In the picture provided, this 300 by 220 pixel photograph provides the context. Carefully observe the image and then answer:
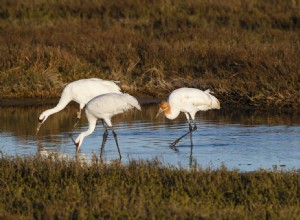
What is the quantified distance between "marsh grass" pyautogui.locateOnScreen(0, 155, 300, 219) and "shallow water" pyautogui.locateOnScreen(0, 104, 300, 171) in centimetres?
102

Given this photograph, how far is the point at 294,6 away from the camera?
82.1 feet

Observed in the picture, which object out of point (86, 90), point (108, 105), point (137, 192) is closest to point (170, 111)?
point (108, 105)

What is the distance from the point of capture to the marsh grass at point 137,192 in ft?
23.2

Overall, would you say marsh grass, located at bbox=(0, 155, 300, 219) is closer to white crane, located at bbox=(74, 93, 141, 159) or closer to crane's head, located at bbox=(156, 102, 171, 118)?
white crane, located at bbox=(74, 93, 141, 159)

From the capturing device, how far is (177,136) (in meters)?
13.0

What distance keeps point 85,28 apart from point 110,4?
3554mm

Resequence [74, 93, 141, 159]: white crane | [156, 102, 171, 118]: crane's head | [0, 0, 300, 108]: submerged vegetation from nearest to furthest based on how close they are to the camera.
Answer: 1. [74, 93, 141, 159]: white crane
2. [156, 102, 171, 118]: crane's head
3. [0, 0, 300, 108]: submerged vegetation

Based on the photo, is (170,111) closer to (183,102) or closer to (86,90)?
(183,102)

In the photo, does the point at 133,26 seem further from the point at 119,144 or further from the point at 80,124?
the point at 119,144

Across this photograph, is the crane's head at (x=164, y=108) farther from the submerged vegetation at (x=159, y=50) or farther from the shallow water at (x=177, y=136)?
the submerged vegetation at (x=159, y=50)

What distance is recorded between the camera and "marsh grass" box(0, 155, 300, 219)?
23.2ft

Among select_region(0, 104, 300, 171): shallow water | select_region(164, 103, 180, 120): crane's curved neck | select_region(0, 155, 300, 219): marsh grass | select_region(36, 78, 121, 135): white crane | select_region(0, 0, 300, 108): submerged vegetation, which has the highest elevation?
select_region(0, 0, 300, 108): submerged vegetation

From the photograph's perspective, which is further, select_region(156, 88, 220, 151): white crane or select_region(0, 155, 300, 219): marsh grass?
select_region(156, 88, 220, 151): white crane

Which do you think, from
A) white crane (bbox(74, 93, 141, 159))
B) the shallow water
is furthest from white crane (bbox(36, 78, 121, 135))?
white crane (bbox(74, 93, 141, 159))
